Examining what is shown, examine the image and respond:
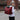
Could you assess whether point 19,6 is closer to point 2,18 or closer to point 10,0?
point 10,0

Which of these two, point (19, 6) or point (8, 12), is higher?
point (19, 6)

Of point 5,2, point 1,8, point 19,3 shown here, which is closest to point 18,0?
point 19,3

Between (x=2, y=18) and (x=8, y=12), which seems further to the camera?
(x=2, y=18)

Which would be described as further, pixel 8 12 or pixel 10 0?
pixel 10 0

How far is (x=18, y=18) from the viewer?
69cm

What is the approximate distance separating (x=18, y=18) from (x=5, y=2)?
372 mm

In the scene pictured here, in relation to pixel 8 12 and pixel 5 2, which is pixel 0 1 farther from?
pixel 8 12

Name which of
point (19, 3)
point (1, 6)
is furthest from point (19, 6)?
point (1, 6)

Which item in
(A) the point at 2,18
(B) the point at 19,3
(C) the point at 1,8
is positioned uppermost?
(B) the point at 19,3

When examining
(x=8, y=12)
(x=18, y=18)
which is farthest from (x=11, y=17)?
(x=18, y=18)

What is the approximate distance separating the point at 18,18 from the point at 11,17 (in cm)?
23

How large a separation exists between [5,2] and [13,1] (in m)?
0.15

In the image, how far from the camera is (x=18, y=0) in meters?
0.69

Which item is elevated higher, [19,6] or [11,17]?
[19,6]
